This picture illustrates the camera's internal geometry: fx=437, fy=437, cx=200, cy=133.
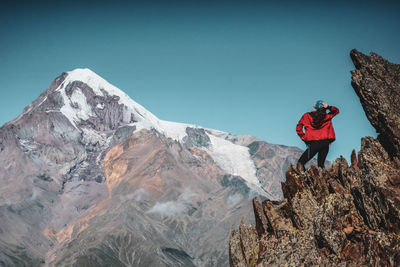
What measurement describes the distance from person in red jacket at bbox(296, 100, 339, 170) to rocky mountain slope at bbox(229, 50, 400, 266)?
117 cm

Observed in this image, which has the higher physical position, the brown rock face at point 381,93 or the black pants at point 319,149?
the brown rock face at point 381,93

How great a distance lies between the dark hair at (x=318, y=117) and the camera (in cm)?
1698

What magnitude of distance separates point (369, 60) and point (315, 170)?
509 centimetres

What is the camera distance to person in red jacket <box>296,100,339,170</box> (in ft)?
55.7

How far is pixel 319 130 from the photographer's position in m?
17.2

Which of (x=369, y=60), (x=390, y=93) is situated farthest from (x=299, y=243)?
(x=369, y=60)

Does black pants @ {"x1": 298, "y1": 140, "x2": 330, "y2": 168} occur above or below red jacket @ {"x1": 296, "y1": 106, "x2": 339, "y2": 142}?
below

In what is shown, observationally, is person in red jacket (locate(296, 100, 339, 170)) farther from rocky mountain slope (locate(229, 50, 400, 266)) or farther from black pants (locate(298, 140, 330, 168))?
rocky mountain slope (locate(229, 50, 400, 266))

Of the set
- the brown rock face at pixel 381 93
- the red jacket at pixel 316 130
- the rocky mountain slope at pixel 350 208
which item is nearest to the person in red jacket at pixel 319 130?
the red jacket at pixel 316 130

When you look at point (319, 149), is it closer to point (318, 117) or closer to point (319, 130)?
point (319, 130)

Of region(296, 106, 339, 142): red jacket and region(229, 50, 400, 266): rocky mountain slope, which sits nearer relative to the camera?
region(229, 50, 400, 266): rocky mountain slope

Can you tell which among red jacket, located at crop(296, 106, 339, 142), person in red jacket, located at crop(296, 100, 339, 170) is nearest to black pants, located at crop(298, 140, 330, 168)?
person in red jacket, located at crop(296, 100, 339, 170)

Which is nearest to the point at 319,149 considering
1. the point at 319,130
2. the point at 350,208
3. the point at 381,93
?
the point at 319,130

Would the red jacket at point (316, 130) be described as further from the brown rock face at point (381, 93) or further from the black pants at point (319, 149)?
the brown rock face at point (381, 93)
